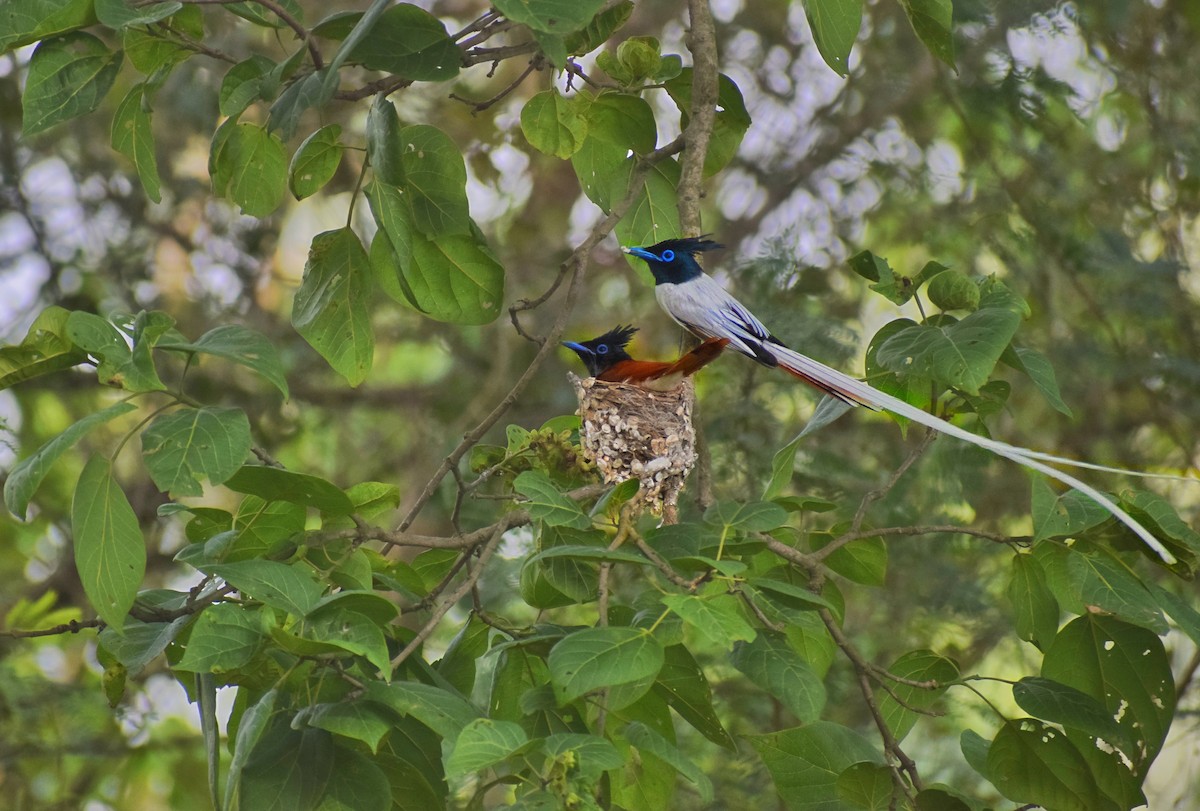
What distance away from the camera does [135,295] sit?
5.60m

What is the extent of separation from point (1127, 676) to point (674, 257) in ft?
4.24

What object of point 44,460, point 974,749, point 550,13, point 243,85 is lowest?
point 974,749

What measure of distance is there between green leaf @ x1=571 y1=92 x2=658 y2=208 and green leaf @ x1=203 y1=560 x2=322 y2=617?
1191 mm

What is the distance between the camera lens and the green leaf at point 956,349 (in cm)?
173

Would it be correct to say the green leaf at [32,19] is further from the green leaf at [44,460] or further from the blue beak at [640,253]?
the blue beak at [640,253]

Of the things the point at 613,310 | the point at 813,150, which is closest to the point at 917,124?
the point at 813,150

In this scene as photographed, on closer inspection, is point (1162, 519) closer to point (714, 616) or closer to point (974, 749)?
point (974, 749)

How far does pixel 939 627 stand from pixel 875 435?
816 mm

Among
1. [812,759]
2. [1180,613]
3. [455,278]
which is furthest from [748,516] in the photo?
[455,278]

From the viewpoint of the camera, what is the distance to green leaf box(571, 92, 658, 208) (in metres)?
2.39


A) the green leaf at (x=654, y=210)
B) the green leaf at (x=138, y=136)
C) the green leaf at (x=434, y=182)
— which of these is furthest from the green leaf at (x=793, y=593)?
the green leaf at (x=138, y=136)

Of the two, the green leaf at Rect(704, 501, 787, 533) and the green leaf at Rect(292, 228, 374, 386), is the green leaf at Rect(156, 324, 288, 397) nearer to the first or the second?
the green leaf at Rect(292, 228, 374, 386)

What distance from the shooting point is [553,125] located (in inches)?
90.4

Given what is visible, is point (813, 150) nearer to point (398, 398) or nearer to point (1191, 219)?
point (1191, 219)
